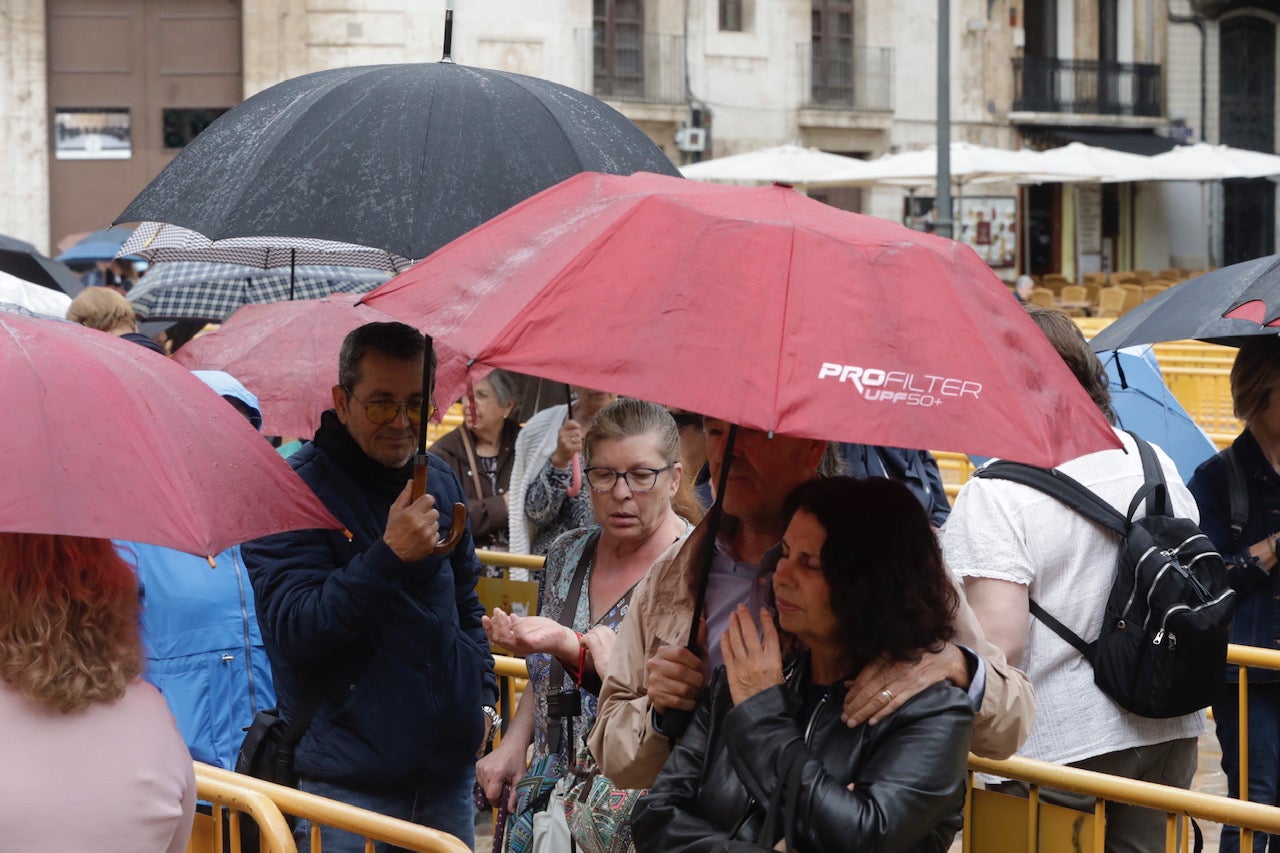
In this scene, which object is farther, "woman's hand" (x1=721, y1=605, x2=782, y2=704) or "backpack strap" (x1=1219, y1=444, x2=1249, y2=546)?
"backpack strap" (x1=1219, y1=444, x2=1249, y2=546)

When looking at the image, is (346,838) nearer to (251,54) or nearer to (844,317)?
(844,317)

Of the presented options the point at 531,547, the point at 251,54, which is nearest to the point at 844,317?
the point at 531,547

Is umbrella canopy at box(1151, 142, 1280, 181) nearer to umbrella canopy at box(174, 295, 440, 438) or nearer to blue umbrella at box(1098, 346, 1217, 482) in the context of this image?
blue umbrella at box(1098, 346, 1217, 482)

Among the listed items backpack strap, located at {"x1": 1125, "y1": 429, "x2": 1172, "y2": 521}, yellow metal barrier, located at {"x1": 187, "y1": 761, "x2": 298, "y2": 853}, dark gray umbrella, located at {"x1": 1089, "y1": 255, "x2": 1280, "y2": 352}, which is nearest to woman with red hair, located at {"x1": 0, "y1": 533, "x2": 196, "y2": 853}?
yellow metal barrier, located at {"x1": 187, "y1": 761, "x2": 298, "y2": 853}

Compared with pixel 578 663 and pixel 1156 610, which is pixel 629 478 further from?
pixel 1156 610

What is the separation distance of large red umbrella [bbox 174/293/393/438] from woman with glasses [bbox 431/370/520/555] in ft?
1.74

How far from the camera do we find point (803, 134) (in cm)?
3484

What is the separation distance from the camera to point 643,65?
33.4 m

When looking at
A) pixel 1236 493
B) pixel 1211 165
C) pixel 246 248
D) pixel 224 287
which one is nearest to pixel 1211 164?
pixel 1211 165

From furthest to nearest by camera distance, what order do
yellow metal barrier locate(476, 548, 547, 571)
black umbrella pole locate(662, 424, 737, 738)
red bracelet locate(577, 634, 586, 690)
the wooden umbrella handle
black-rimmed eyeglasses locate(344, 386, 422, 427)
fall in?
yellow metal barrier locate(476, 548, 547, 571), black-rimmed eyeglasses locate(344, 386, 422, 427), red bracelet locate(577, 634, 586, 690), the wooden umbrella handle, black umbrella pole locate(662, 424, 737, 738)

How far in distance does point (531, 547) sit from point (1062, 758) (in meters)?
2.76

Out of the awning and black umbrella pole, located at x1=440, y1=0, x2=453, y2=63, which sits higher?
the awning

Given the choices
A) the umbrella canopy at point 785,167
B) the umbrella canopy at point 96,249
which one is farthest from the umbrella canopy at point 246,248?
the umbrella canopy at point 785,167

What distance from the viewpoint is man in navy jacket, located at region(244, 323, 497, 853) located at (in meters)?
3.74
